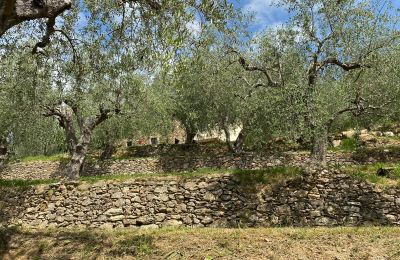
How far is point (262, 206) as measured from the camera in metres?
15.5

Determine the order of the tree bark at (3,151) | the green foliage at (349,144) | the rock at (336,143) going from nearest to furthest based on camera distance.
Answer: the green foliage at (349,144) < the rock at (336,143) < the tree bark at (3,151)

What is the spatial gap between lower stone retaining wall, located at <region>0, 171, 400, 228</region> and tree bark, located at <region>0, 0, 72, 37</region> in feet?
29.5

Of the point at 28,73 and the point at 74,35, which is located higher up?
the point at 74,35

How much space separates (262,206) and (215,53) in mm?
10923

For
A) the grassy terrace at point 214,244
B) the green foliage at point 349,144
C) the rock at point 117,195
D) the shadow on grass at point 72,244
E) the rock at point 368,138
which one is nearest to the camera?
the grassy terrace at point 214,244

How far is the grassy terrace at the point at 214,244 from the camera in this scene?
36.2 ft

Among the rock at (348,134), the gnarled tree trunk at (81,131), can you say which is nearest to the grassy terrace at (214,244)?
the gnarled tree trunk at (81,131)

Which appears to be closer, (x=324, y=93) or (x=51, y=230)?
(x=51, y=230)

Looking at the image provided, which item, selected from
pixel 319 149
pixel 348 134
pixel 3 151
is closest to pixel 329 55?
pixel 319 149

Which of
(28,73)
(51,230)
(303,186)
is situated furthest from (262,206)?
(28,73)

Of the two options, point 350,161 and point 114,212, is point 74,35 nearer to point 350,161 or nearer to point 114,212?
point 114,212

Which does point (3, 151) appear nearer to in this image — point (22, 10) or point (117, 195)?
point (117, 195)

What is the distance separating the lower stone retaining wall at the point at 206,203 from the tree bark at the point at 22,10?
9.00 metres

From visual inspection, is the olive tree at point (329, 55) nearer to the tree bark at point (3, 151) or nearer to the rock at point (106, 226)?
the rock at point (106, 226)
